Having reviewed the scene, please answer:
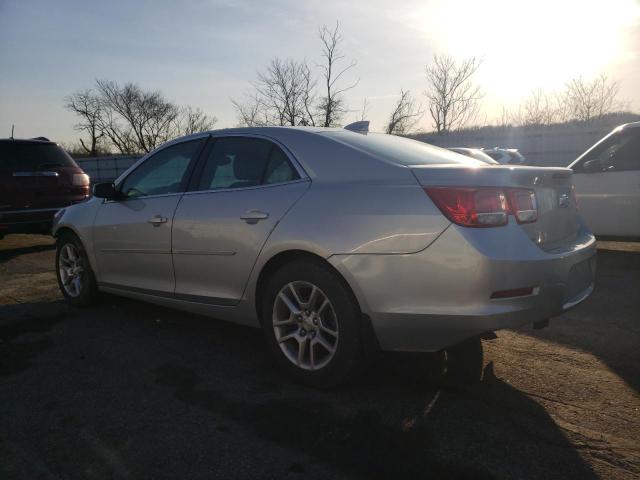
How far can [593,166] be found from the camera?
6.68 m

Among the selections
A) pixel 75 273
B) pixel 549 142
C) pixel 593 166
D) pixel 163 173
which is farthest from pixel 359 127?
pixel 549 142

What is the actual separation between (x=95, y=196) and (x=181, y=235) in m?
1.36

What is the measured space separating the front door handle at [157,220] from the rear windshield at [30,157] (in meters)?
5.33

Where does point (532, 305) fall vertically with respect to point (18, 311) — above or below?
above

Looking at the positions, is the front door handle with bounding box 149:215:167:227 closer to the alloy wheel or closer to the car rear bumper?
the alloy wheel

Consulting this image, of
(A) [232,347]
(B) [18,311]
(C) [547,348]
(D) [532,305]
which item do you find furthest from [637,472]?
(B) [18,311]

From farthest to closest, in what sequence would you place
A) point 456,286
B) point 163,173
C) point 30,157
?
point 30,157 < point 163,173 < point 456,286

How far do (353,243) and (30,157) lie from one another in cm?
738

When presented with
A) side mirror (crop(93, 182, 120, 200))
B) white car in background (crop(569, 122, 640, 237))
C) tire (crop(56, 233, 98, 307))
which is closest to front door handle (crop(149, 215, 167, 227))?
side mirror (crop(93, 182, 120, 200))

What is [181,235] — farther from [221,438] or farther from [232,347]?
[221,438]

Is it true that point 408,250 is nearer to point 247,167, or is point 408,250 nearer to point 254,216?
point 254,216

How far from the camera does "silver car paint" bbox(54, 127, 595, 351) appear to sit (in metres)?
2.57

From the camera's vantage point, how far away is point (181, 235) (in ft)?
12.4

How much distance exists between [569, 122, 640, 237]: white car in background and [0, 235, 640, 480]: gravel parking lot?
8.50ft
